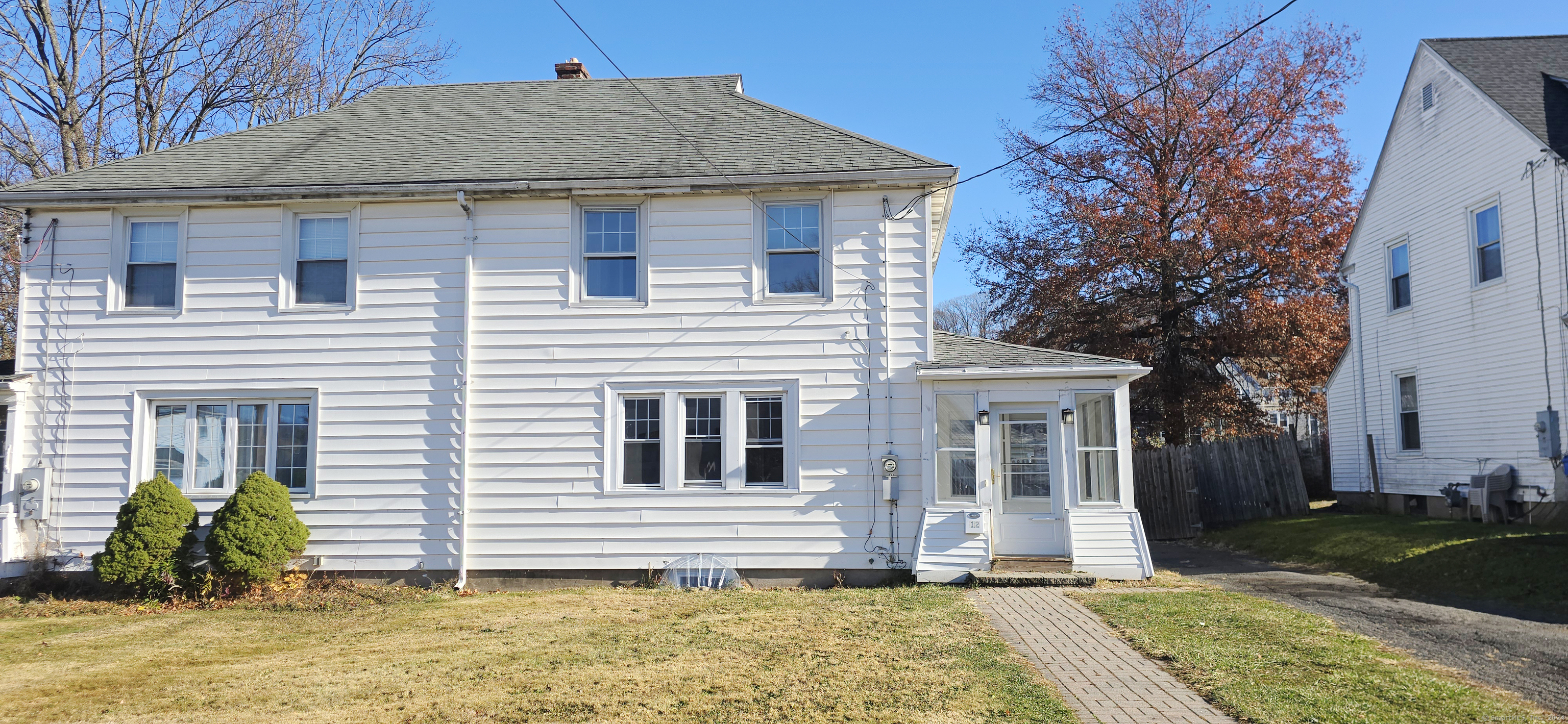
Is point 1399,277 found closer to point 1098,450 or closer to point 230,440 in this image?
point 1098,450

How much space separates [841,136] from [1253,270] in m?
15.9

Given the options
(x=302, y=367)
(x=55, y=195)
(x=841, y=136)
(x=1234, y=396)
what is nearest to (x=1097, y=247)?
(x=1234, y=396)

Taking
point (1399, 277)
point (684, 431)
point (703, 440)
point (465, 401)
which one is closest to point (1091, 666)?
point (703, 440)

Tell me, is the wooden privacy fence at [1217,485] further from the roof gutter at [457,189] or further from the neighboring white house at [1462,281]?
the roof gutter at [457,189]

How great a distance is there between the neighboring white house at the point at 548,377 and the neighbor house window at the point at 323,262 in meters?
0.04

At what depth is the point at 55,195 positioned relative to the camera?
40.9ft

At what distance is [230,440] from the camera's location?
1266 centimetres

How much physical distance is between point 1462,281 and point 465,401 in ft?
52.7

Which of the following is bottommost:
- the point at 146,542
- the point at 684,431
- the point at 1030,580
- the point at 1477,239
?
the point at 1030,580

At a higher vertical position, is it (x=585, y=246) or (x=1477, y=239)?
(x=1477, y=239)

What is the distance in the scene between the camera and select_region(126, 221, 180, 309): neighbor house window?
12.9m

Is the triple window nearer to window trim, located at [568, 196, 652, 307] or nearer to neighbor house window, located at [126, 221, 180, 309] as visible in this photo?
window trim, located at [568, 196, 652, 307]

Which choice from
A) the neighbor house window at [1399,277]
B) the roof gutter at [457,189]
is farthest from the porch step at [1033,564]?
the neighbor house window at [1399,277]

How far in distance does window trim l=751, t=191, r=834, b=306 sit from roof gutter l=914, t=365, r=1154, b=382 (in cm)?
167
